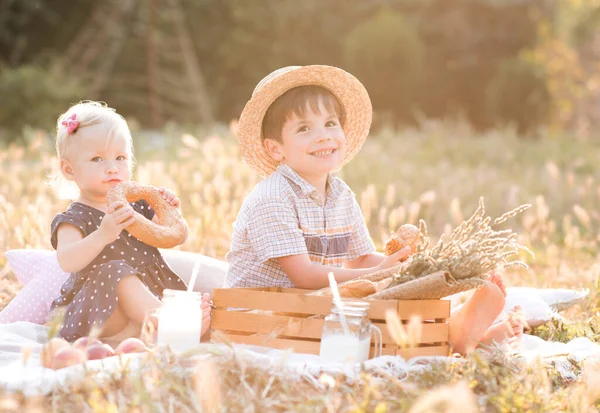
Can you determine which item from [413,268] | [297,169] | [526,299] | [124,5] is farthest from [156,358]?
[124,5]

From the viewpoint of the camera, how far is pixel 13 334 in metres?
3.92

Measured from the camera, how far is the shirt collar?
422cm

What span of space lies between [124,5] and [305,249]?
16.0m

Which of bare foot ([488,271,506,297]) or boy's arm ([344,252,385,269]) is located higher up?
boy's arm ([344,252,385,269])

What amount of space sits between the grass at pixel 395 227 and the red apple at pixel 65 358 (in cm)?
21

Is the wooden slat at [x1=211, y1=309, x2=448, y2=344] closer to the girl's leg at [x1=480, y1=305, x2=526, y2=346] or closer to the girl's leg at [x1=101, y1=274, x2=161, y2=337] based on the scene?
the girl's leg at [x1=480, y1=305, x2=526, y2=346]

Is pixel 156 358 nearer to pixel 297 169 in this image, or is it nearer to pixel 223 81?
pixel 297 169

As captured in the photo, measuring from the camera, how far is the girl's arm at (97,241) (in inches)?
147

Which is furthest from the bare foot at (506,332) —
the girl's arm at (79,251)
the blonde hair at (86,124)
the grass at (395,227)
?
the blonde hair at (86,124)

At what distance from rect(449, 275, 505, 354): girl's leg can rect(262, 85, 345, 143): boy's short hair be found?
125 centimetres

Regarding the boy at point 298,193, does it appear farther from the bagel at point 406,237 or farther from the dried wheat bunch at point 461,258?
the dried wheat bunch at point 461,258

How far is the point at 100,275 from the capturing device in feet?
12.7

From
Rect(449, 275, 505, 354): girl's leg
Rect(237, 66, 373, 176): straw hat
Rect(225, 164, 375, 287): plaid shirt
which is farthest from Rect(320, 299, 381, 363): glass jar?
Rect(237, 66, 373, 176): straw hat

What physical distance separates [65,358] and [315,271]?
49.7 inches
